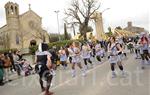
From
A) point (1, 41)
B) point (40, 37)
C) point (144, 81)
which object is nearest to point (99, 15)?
point (40, 37)

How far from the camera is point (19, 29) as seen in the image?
305ft

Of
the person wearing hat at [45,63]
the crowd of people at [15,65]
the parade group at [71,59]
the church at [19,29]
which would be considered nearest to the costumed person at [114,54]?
the parade group at [71,59]

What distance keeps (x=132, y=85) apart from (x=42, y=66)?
320cm

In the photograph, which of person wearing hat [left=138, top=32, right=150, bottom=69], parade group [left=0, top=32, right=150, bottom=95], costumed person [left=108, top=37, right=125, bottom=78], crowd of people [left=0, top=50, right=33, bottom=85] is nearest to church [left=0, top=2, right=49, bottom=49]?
parade group [left=0, top=32, right=150, bottom=95]

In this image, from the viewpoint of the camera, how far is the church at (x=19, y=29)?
9081 cm

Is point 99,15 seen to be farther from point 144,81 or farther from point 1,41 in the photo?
point 144,81

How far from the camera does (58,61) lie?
95.8 feet

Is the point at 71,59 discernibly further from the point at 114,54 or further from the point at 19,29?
the point at 19,29

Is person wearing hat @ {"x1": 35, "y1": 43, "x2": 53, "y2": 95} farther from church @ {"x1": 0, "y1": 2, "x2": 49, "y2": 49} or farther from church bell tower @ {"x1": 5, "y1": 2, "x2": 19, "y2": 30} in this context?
church bell tower @ {"x1": 5, "y1": 2, "x2": 19, "y2": 30}

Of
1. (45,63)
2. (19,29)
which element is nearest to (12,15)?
(19,29)

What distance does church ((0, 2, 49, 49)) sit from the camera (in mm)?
90812

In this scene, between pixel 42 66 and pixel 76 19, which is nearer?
pixel 42 66

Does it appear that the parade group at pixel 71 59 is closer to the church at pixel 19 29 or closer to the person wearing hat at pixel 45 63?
the person wearing hat at pixel 45 63

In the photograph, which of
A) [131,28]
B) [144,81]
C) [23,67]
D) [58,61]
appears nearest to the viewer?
[144,81]
